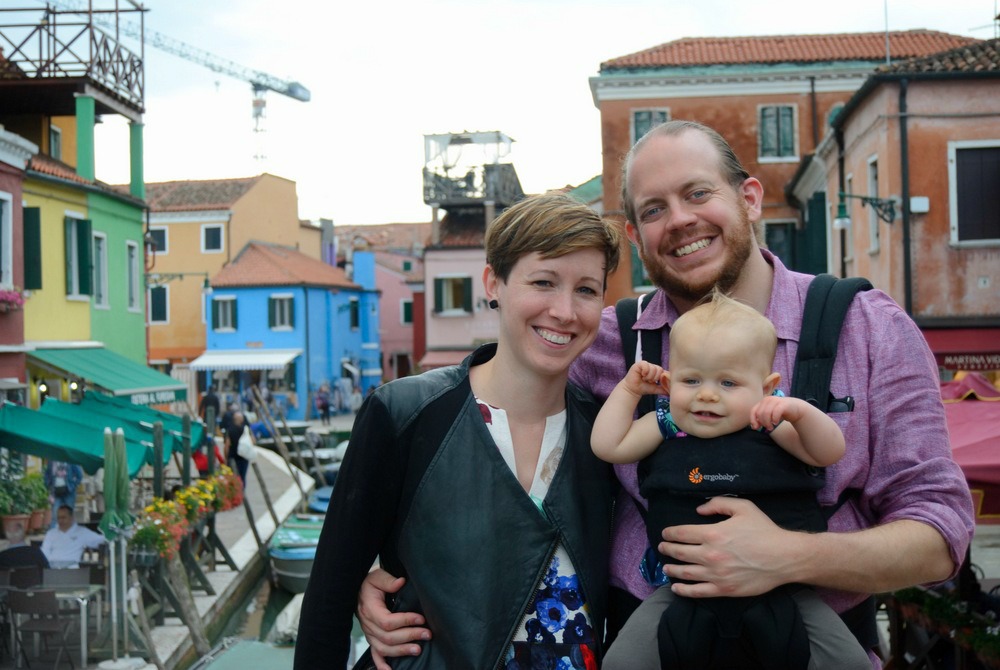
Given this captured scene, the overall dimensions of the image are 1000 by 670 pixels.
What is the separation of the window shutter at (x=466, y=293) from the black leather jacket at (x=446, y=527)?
36.3 metres

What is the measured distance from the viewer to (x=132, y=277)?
931 inches

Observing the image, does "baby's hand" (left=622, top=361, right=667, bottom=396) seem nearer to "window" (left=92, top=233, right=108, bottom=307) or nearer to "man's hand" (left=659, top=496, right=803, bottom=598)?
"man's hand" (left=659, top=496, right=803, bottom=598)

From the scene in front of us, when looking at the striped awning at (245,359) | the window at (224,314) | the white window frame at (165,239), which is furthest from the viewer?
the white window frame at (165,239)

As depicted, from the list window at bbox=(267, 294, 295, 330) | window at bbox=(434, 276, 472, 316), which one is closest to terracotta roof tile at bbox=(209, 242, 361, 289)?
window at bbox=(267, 294, 295, 330)

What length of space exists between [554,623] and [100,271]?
21.0m

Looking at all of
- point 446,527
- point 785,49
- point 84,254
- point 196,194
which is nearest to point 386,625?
point 446,527

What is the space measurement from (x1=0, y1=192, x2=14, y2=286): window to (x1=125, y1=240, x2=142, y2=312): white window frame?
6392 millimetres

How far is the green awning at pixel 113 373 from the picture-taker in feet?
58.3

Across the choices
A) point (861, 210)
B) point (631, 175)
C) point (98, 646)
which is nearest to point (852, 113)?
point (861, 210)

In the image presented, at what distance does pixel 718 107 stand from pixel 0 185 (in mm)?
17545

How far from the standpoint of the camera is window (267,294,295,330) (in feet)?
148

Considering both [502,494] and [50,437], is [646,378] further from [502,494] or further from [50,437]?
[50,437]

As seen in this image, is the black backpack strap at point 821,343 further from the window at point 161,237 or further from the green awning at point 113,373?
the window at point 161,237

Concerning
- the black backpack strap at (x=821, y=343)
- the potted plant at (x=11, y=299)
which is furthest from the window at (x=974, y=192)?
the black backpack strap at (x=821, y=343)
